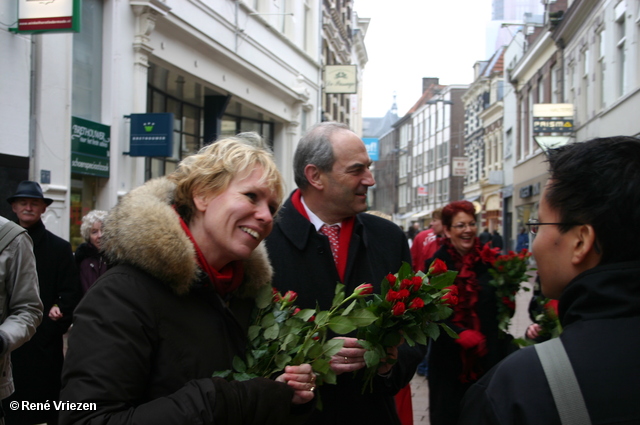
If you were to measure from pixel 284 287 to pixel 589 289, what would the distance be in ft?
5.42

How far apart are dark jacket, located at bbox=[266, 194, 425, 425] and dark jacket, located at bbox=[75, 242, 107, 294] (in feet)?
10.2

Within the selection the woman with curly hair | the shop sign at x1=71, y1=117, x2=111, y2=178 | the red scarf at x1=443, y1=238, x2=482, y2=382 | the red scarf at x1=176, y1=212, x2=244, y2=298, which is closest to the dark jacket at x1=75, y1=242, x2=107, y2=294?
the woman with curly hair

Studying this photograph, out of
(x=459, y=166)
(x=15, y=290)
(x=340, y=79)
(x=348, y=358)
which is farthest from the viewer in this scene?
(x=459, y=166)

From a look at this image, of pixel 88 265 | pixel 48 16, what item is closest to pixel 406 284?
pixel 88 265

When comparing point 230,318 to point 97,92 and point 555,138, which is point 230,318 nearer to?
point 97,92

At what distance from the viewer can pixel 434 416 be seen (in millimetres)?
4324

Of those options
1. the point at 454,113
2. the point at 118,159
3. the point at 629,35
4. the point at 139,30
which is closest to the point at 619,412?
the point at 118,159

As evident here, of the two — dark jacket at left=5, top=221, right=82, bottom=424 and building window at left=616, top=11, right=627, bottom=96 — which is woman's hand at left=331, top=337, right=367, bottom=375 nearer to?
dark jacket at left=5, top=221, right=82, bottom=424

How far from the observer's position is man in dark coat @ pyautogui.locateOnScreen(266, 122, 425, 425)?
2.67 meters

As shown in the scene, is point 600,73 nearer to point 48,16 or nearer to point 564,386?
point 48,16

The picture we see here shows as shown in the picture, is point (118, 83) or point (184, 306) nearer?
point (184, 306)

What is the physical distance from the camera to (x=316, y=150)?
3119 millimetres

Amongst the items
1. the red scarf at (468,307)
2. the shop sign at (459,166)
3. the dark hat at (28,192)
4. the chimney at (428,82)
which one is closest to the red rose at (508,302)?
the red scarf at (468,307)

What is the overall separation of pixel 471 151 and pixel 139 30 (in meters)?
40.0
